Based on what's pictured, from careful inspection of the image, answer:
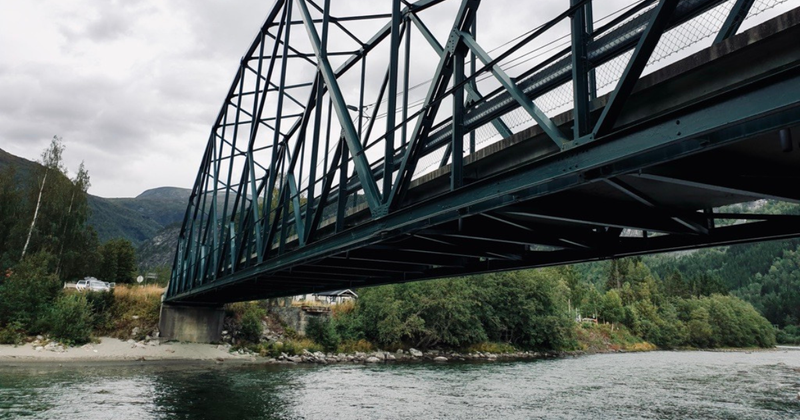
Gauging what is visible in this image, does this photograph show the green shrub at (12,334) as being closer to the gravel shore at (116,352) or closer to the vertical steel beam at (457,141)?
the gravel shore at (116,352)

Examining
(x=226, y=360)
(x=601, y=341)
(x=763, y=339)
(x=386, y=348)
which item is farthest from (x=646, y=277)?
(x=226, y=360)

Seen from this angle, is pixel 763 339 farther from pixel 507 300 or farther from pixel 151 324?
pixel 151 324

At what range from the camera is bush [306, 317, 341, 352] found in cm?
4978

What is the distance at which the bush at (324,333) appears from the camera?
49.8 meters

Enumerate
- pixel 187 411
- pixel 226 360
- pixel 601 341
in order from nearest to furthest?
pixel 187 411
pixel 226 360
pixel 601 341

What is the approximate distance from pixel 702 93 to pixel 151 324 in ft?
158

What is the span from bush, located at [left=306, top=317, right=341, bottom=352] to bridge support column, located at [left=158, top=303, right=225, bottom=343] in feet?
28.7

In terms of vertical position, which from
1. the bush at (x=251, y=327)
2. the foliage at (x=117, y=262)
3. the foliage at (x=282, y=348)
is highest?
the foliage at (x=117, y=262)

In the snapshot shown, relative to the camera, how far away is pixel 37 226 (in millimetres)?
50344

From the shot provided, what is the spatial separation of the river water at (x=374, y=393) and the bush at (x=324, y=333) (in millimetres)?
11913

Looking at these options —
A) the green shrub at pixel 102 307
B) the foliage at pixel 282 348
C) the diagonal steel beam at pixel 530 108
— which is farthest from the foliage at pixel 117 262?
the diagonal steel beam at pixel 530 108

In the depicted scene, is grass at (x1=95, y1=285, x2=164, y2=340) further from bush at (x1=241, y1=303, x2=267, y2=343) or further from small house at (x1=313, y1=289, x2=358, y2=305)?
small house at (x1=313, y1=289, x2=358, y2=305)

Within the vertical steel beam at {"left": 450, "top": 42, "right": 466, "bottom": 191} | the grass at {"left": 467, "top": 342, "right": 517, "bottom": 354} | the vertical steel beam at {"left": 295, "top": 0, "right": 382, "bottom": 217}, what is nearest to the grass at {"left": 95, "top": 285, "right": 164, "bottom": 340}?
the grass at {"left": 467, "top": 342, "right": 517, "bottom": 354}

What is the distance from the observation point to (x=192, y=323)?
45.2 meters
